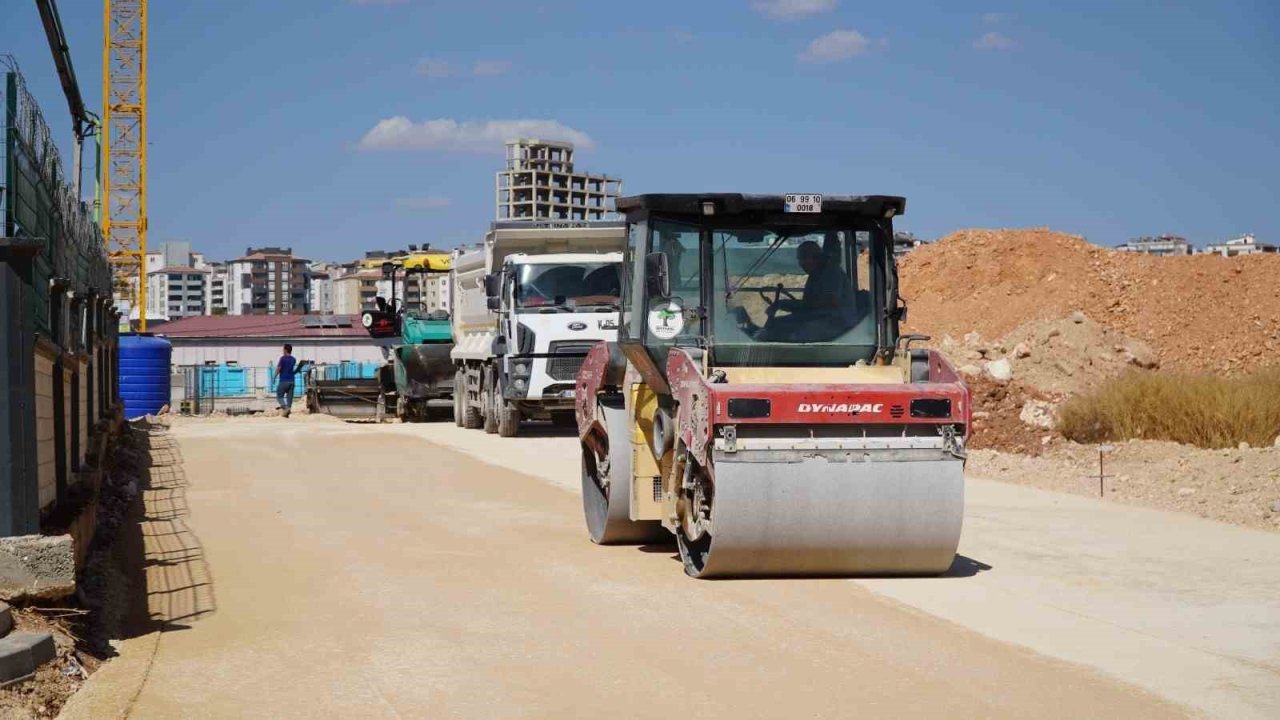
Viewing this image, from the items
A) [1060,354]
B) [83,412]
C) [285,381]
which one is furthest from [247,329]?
[83,412]

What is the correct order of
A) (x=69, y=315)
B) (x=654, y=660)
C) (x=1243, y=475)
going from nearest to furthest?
(x=654, y=660) < (x=69, y=315) < (x=1243, y=475)

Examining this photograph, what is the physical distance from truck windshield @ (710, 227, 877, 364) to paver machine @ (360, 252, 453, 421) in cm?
2054

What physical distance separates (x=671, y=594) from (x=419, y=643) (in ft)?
6.47

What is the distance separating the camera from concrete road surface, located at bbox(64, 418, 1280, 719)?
680cm

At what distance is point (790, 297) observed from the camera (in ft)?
34.8

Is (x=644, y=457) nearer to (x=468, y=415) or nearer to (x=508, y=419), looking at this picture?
(x=508, y=419)

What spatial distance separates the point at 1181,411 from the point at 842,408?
9.97 meters

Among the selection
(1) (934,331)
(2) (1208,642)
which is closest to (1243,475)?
(2) (1208,642)

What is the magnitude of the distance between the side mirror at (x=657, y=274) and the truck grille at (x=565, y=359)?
13289 millimetres

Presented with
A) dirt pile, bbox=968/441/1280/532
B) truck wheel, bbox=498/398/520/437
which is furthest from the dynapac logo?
truck wheel, bbox=498/398/520/437

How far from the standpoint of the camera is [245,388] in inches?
2106

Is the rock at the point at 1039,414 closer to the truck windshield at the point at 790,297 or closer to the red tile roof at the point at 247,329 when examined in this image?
the truck windshield at the point at 790,297

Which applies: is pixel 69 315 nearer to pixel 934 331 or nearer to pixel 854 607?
pixel 854 607

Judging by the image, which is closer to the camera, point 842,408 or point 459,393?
point 842,408
